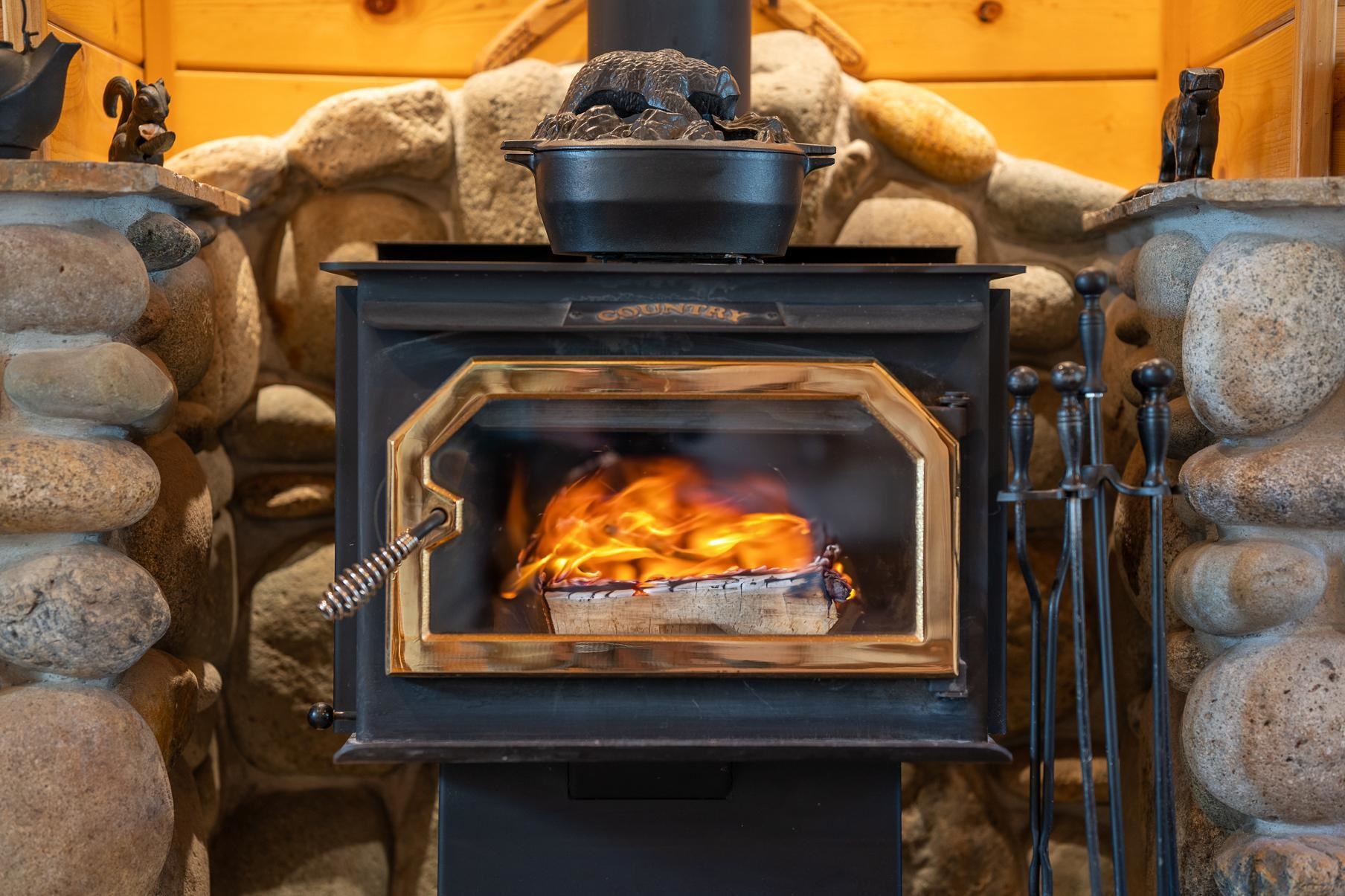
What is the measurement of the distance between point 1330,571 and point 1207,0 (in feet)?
2.62

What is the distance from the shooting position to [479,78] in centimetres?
178

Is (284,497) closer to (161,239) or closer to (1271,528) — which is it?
(161,239)

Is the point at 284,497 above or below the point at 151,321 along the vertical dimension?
below

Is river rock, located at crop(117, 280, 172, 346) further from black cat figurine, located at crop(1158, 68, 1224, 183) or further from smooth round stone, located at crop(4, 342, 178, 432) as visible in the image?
black cat figurine, located at crop(1158, 68, 1224, 183)

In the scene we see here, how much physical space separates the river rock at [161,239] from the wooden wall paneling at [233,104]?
1.37ft

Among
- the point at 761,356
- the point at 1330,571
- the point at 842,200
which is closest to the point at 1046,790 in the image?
the point at 1330,571

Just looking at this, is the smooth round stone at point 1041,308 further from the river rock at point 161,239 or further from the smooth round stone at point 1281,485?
the river rock at point 161,239

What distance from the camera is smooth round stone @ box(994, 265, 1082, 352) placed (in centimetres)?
176

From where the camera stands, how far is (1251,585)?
133cm

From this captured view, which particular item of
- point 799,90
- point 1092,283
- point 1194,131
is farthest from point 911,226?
point 1092,283

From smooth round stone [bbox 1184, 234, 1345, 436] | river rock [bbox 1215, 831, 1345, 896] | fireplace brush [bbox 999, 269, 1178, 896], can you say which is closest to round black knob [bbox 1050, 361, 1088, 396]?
fireplace brush [bbox 999, 269, 1178, 896]

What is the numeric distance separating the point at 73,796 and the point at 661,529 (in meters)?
0.59

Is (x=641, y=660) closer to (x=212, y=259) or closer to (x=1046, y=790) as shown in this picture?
(x=1046, y=790)

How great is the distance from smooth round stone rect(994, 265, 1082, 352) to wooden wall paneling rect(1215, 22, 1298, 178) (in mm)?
239
